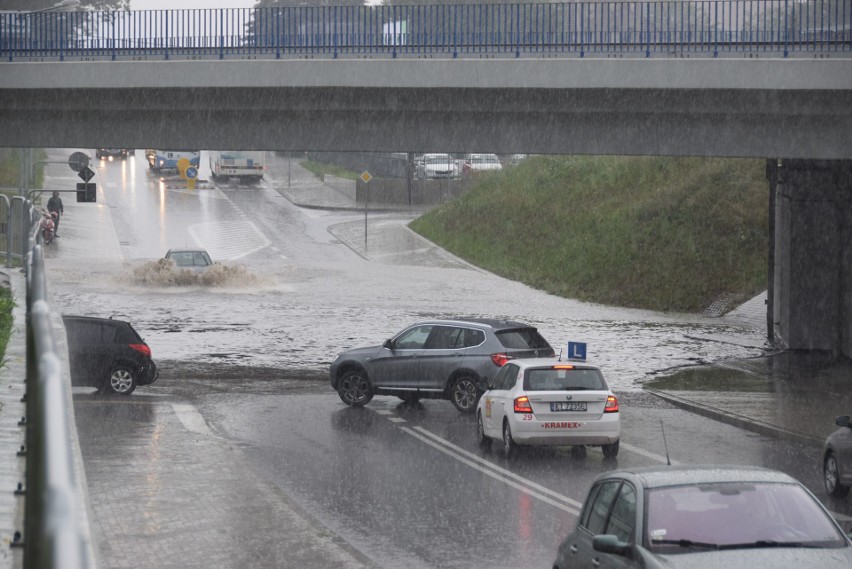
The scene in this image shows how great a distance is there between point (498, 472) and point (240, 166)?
65.5m

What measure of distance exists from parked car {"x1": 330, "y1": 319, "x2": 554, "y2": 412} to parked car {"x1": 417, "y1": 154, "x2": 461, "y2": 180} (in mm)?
50540

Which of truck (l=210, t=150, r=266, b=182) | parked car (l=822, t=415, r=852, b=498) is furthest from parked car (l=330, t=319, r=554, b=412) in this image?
truck (l=210, t=150, r=266, b=182)

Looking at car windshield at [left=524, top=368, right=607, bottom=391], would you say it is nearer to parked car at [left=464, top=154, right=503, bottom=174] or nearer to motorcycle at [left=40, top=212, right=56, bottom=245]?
motorcycle at [left=40, top=212, right=56, bottom=245]

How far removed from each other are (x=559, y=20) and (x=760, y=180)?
82.3 ft

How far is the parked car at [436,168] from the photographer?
73.6 meters

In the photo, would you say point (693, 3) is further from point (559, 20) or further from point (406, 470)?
point (406, 470)

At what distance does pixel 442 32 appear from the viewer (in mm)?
25391

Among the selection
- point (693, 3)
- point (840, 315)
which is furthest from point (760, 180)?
point (693, 3)

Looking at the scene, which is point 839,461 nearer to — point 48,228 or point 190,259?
point 190,259

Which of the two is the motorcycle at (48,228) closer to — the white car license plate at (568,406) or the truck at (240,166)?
the truck at (240,166)

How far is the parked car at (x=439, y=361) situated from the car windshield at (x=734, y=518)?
14.2 metres

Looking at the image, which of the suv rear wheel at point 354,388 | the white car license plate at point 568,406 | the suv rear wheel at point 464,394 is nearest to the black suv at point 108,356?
the suv rear wheel at point 354,388

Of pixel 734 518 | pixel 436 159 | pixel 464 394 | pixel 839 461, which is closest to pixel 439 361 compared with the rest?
pixel 464 394

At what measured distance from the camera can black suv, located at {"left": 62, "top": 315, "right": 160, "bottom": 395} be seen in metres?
23.5
